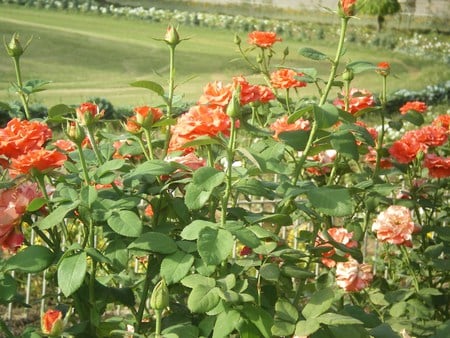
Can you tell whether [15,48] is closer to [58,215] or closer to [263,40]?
[58,215]

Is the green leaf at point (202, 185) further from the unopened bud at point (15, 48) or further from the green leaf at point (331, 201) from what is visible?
the unopened bud at point (15, 48)

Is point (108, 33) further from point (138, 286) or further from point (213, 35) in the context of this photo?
point (138, 286)

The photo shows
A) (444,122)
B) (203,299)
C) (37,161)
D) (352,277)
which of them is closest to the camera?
(203,299)

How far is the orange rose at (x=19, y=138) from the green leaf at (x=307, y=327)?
1.74 feet

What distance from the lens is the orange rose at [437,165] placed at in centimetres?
255

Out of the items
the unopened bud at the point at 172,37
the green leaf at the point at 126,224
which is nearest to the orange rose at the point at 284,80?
the unopened bud at the point at 172,37

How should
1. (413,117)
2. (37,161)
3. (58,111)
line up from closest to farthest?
1. (37,161)
2. (58,111)
3. (413,117)

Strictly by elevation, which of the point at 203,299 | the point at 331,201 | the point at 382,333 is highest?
the point at 331,201

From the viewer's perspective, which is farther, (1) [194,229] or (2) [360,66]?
(2) [360,66]

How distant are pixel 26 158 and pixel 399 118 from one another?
1.40 m

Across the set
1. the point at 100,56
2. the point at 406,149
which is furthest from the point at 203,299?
the point at 100,56

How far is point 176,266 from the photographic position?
1511 mm

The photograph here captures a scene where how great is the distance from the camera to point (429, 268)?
8.71ft

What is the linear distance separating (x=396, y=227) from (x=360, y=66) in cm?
83
